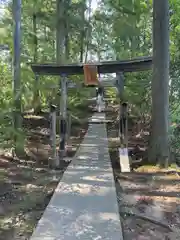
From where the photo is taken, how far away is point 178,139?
9.73m

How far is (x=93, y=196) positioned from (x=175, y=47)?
24.7 feet

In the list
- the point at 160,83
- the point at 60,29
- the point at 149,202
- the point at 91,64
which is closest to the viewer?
the point at 149,202

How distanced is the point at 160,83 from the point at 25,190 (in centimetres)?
408

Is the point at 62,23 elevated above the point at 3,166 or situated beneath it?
elevated above

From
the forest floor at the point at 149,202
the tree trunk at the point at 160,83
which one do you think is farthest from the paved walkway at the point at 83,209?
the tree trunk at the point at 160,83

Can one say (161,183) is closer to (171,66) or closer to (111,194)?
(111,194)

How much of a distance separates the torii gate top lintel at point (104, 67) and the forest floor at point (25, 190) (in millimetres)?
2780

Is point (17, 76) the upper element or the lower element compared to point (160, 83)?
upper

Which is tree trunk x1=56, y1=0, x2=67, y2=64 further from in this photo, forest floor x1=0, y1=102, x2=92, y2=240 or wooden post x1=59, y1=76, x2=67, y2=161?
forest floor x1=0, y1=102, x2=92, y2=240

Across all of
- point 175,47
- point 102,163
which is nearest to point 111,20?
point 175,47

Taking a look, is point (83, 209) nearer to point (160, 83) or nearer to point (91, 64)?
point (160, 83)

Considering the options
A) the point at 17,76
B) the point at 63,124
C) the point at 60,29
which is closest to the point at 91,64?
the point at 63,124

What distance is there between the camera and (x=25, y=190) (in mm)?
6492

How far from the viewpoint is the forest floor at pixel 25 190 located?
4477 mm
